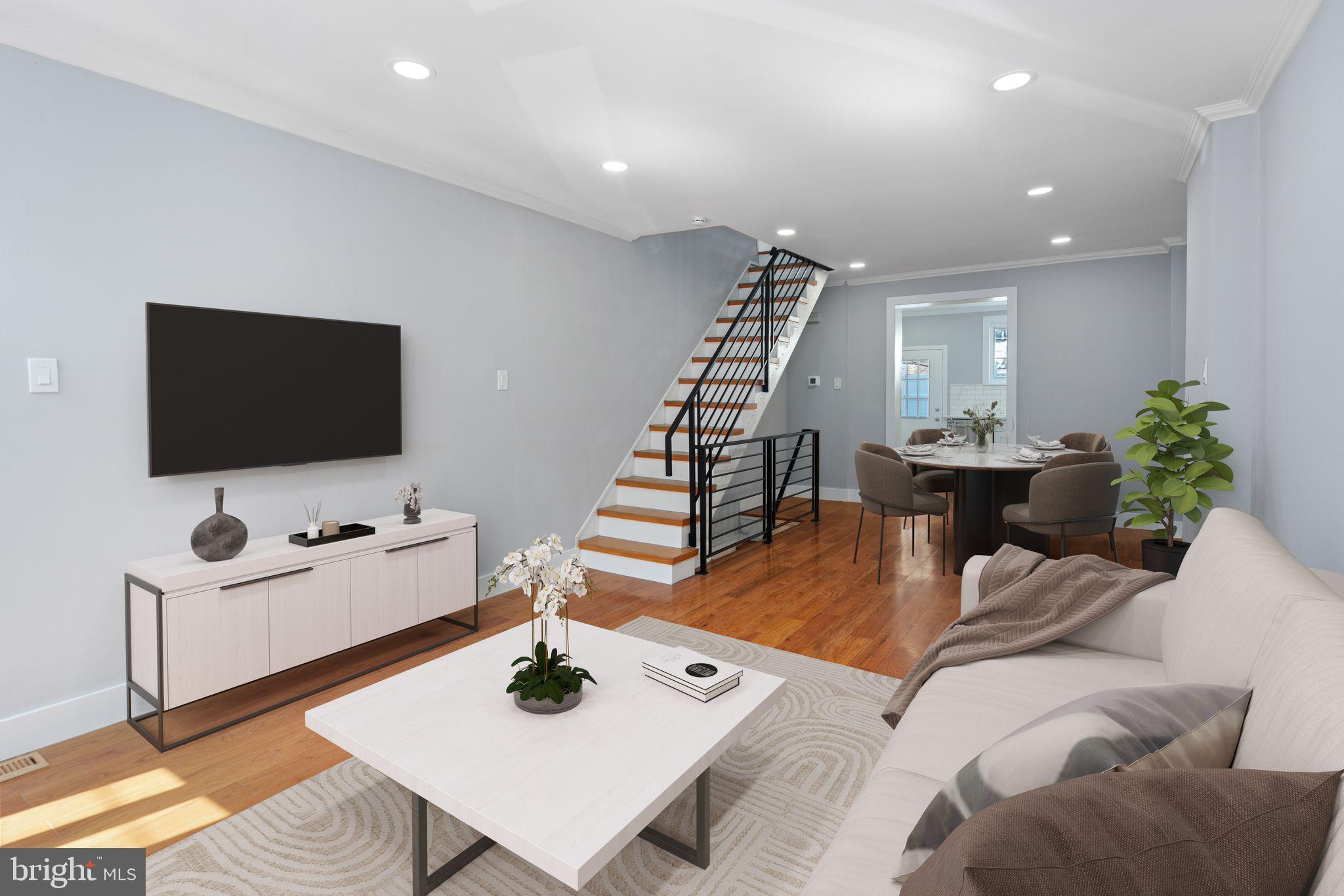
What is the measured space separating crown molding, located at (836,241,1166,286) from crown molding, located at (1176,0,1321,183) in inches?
102

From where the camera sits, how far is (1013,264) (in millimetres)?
6375

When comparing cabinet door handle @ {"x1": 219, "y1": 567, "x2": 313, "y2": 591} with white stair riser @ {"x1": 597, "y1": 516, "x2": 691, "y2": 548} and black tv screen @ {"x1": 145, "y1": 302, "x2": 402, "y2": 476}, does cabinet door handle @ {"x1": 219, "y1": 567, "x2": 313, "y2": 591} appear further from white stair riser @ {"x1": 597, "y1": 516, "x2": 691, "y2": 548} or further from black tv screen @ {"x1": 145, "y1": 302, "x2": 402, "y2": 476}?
white stair riser @ {"x1": 597, "y1": 516, "x2": 691, "y2": 548}

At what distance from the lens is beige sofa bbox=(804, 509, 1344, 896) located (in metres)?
0.87

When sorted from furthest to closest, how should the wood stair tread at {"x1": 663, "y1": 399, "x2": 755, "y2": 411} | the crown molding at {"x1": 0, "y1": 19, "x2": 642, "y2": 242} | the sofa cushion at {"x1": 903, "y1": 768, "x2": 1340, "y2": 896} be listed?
1. the wood stair tread at {"x1": 663, "y1": 399, "x2": 755, "y2": 411}
2. the crown molding at {"x1": 0, "y1": 19, "x2": 642, "y2": 242}
3. the sofa cushion at {"x1": 903, "y1": 768, "x2": 1340, "y2": 896}

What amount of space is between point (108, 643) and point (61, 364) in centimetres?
105

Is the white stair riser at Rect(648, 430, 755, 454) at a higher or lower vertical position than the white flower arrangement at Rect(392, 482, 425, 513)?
higher

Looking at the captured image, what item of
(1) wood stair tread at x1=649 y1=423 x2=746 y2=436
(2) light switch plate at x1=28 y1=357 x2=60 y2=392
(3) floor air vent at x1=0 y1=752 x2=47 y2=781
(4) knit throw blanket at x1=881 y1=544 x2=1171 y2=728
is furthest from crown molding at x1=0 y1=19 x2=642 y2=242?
(4) knit throw blanket at x1=881 y1=544 x2=1171 y2=728

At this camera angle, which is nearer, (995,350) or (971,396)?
(995,350)

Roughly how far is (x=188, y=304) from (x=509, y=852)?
2407 mm

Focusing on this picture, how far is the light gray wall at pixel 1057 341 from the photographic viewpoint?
5887mm

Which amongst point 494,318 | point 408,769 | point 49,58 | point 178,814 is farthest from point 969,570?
point 49,58

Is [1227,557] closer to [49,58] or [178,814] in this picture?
[178,814]

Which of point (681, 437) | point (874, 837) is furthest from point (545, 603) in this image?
Result: point (681, 437)

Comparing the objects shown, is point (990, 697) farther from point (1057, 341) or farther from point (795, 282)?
point (1057, 341)
